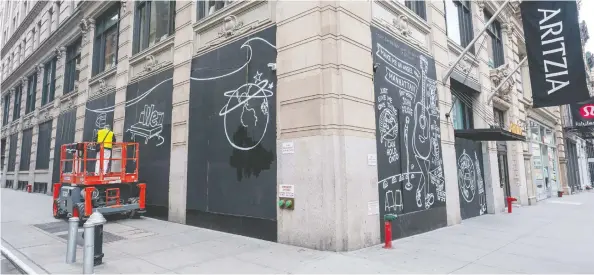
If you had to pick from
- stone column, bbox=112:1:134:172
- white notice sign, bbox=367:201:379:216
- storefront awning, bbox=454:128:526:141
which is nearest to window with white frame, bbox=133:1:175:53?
stone column, bbox=112:1:134:172

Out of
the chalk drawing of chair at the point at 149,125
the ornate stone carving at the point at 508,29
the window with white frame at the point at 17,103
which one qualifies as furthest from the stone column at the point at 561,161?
the window with white frame at the point at 17,103

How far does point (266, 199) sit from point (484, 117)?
34.8ft

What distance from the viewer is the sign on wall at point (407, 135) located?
8.26m

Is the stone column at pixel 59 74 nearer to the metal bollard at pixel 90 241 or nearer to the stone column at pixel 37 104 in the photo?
the stone column at pixel 37 104

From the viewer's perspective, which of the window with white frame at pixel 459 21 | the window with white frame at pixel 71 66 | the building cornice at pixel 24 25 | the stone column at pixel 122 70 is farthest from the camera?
the building cornice at pixel 24 25

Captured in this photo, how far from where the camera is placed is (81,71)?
1817 centimetres

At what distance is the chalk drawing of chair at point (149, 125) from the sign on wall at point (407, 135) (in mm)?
7431

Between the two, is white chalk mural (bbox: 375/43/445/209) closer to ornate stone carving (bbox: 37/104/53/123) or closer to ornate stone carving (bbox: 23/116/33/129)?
ornate stone carving (bbox: 37/104/53/123)

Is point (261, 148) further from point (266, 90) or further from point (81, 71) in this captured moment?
point (81, 71)

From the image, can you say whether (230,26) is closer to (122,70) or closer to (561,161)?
(122,70)

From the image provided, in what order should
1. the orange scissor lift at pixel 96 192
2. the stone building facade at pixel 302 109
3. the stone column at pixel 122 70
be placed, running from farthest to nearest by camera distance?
the stone column at pixel 122 70, the orange scissor lift at pixel 96 192, the stone building facade at pixel 302 109

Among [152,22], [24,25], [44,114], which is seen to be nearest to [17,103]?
[24,25]

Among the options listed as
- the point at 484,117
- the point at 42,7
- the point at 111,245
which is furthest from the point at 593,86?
the point at 42,7

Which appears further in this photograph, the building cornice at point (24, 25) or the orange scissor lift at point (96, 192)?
the building cornice at point (24, 25)
